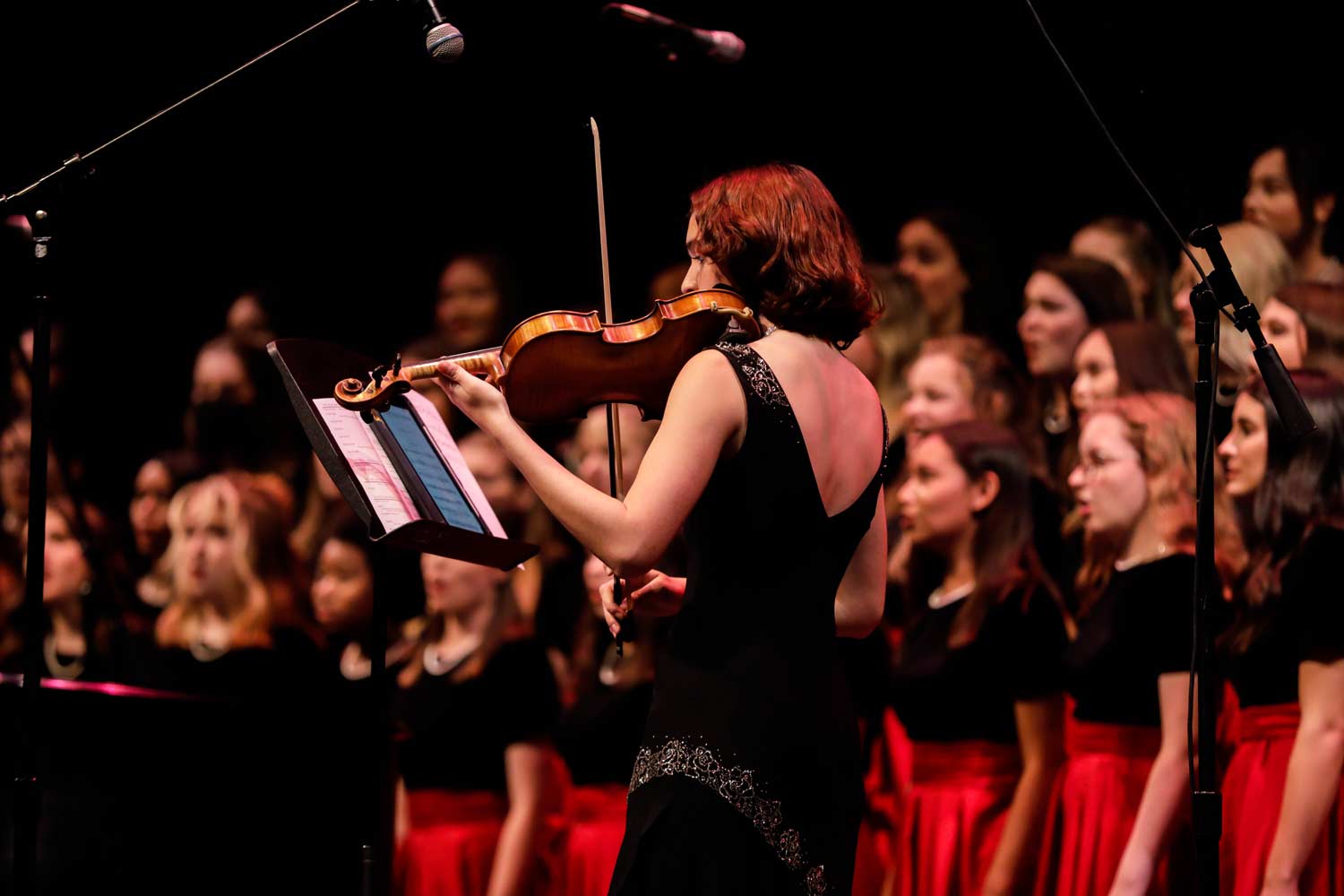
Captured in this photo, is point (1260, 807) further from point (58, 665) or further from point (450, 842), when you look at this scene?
point (58, 665)

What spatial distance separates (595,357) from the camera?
5.95 feet

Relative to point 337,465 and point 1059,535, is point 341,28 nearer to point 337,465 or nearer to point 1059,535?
point 337,465

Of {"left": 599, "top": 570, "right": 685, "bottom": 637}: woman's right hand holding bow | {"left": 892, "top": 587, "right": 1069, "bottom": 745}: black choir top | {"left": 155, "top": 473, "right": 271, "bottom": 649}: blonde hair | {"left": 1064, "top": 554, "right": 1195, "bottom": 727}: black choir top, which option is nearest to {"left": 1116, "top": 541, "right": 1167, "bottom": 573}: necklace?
{"left": 1064, "top": 554, "right": 1195, "bottom": 727}: black choir top

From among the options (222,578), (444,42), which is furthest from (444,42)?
(222,578)

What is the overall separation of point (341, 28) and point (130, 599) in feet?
9.78

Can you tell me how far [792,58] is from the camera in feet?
12.5

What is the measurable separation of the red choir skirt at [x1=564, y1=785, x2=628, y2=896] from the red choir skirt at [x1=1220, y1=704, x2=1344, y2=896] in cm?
155

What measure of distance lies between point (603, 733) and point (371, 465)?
2.15 meters

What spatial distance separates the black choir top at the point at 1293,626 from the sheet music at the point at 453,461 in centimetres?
183

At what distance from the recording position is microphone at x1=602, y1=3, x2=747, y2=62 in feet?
7.89

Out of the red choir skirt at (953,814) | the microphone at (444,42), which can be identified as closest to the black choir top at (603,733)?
the red choir skirt at (953,814)

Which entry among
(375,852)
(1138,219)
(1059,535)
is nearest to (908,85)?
(1138,219)

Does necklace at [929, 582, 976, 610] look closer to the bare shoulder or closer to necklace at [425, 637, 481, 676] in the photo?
necklace at [425, 637, 481, 676]

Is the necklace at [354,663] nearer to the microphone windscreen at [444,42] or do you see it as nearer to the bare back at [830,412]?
the microphone windscreen at [444,42]
